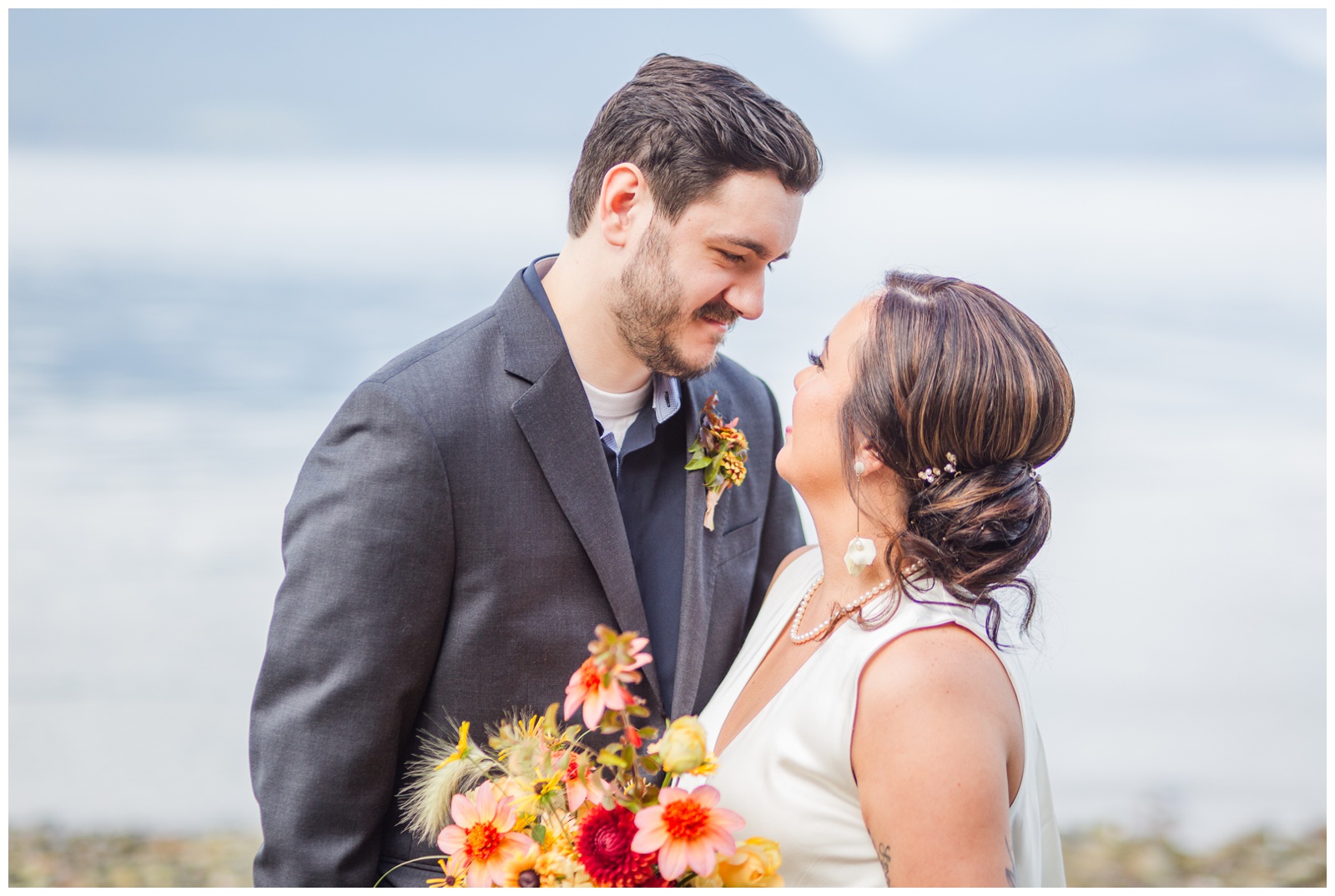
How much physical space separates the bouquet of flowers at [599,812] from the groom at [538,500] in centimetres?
47

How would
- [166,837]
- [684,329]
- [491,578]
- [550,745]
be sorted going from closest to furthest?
[550,745] → [491,578] → [684,329] → [166,837]

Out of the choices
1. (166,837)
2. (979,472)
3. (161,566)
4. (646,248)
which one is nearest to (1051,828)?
(979,472)

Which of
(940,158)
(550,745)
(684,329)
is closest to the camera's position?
(550,745)

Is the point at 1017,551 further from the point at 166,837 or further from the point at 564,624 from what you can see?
the point at 166,837

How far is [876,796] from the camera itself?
1679mm

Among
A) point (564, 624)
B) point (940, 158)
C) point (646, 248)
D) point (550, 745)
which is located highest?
point (940, 158)

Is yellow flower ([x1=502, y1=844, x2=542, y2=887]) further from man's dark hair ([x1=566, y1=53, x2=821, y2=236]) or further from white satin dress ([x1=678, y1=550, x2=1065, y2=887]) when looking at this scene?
man's dark hair ([x1=566, y1=53, x2=821, y2=236])

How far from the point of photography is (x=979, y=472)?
1.96 metres

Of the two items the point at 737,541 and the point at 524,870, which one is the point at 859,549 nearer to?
the point at 737,541

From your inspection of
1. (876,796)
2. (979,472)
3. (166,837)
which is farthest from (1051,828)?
(166,837)

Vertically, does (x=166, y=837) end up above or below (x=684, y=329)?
below

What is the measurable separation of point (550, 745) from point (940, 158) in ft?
15.3

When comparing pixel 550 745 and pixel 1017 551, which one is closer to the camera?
pixel 550 745

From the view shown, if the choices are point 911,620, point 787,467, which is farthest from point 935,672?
point 787,467
